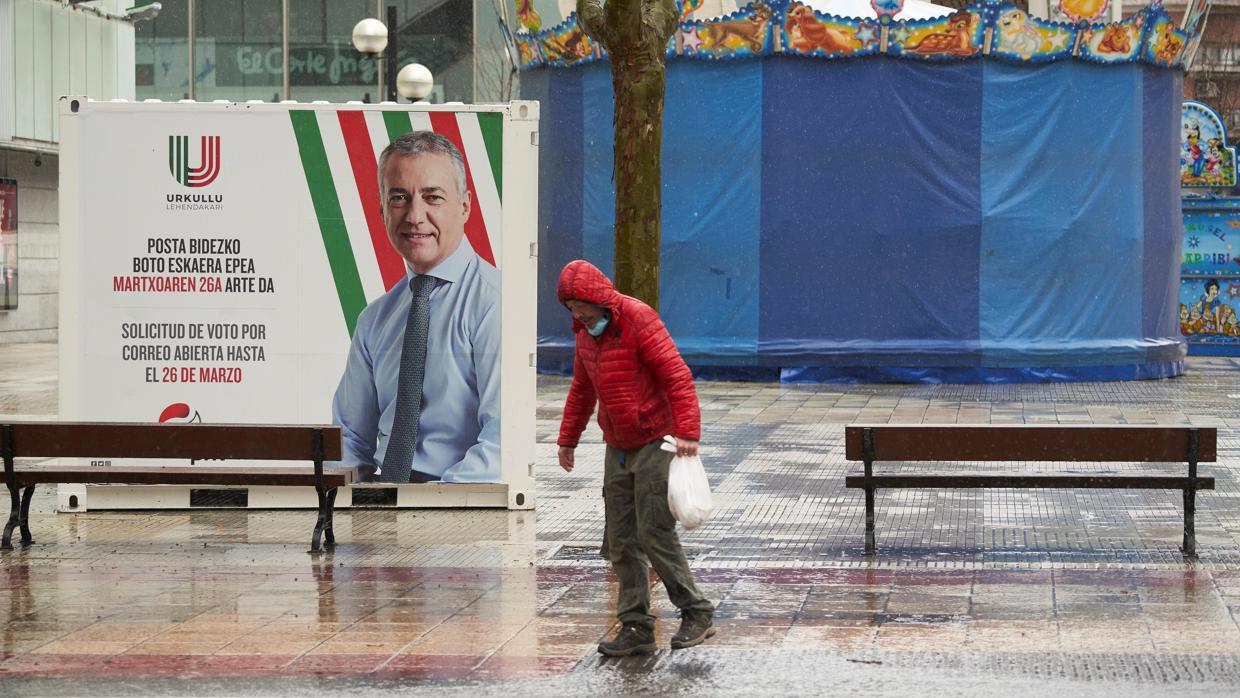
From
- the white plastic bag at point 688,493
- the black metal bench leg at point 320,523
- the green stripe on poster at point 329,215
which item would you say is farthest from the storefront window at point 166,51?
the white plastic bag at point 688,493

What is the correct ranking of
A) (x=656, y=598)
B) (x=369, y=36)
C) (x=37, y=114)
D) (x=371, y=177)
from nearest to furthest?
(x=656, y=598) < (x=371, y=177) < (x=369, y=36) < (x=37, y=114)

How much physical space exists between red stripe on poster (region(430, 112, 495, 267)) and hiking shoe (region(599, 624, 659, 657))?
4432mm

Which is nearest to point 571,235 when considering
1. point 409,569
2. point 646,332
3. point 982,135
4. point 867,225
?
point 867,225

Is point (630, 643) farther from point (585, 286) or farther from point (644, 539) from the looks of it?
point (585, 286)

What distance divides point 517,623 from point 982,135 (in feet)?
53.3

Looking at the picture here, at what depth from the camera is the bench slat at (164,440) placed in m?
10.2

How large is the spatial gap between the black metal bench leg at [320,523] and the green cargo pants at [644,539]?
2.90 meters

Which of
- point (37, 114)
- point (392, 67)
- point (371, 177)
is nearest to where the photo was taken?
point (371, 177)

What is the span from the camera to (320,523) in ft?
32.9

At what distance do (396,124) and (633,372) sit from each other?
430cm

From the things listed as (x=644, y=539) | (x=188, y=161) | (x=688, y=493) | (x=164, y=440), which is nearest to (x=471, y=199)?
(x=188, y=161)

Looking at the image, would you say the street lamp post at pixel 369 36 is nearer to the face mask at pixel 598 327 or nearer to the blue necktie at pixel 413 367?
the blue necktie at pixel 413 367

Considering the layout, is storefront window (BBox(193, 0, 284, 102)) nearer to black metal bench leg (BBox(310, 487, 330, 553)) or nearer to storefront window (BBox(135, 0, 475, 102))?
storefront window (BBox(135, 0, 475, 102))

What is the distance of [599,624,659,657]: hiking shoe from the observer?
23.8 feet
